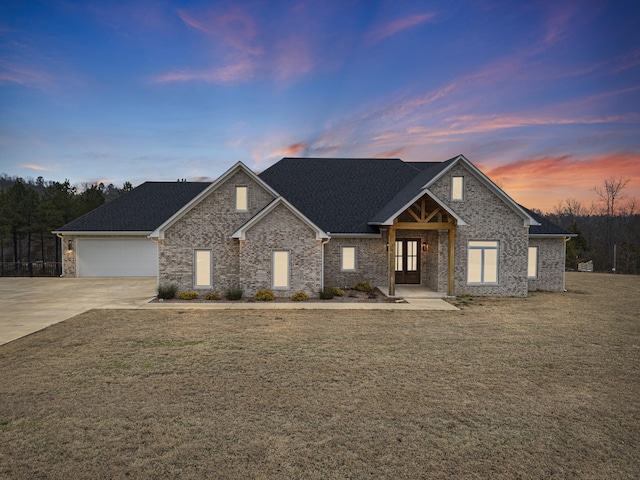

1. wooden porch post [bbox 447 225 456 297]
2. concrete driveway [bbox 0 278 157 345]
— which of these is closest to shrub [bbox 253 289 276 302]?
concrete driveway [bbox 0 278 157 345]

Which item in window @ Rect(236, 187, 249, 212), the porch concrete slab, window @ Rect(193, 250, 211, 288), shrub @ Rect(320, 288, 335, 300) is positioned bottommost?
the porch concrete slab

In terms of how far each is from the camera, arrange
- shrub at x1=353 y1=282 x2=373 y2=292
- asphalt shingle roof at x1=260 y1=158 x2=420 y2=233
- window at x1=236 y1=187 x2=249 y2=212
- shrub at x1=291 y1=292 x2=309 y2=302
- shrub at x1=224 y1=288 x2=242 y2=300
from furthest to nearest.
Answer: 1. asphalt shingle roof at x1=260 y1=158 x2=420 y2=233
2. shrub at x1=353 y1=282 x2=373 y2=292
3. window at x1=236 y1=187 x2=249 y2=212
4. shrub at x1=291 y1=292 x2=309 y2=302
5. shrub at x1=224 y1=288 x2=242 y2=300

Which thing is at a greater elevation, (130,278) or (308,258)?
(308,258)

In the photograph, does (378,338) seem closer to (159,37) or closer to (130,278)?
(130,278)

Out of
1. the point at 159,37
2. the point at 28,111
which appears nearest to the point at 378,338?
the point at 159,37

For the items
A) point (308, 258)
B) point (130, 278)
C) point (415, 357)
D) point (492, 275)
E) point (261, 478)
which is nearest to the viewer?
point (261, 478)

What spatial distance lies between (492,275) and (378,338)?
33.9ft

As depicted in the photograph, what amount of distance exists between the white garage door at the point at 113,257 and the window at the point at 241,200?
10042 mm

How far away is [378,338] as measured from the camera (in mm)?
9672

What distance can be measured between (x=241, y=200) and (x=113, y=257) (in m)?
12.5

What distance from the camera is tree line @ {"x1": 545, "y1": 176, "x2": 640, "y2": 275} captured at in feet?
119

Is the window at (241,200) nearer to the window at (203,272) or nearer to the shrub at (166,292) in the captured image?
the window at (203,272)

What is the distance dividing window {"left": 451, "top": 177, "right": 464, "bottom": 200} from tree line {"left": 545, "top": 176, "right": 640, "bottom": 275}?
25.4 metres

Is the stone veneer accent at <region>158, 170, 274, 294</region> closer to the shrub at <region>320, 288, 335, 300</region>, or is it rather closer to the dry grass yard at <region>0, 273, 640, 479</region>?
the shrub at <region>320, 288, 335, 300</region>
